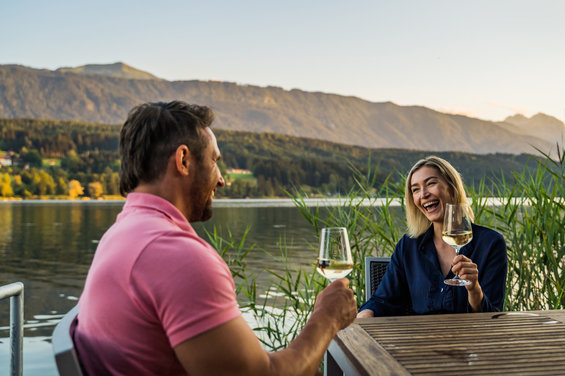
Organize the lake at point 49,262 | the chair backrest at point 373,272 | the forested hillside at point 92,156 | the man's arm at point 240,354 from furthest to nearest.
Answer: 1. the forested hillside at point 92,156
2. the lake at point 49,262
3. the chair backrest at point 373,272
4. the man's arm at point 240,354

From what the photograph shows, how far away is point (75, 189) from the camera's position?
56438 mm

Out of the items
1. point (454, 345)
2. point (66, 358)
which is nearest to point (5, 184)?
point (454, 345)

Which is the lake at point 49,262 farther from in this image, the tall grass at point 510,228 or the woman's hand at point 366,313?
the woman's hand at point 366,313

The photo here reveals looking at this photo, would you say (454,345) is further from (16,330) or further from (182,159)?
(16,330)

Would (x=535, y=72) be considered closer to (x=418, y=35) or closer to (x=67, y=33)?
(x=418, y=35)

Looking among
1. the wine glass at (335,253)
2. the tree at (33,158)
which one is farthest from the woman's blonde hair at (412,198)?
the tree at (33,158)

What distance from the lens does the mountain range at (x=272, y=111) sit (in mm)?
107000

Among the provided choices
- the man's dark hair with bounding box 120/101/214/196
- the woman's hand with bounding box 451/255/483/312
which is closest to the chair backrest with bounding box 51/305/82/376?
the man's dark hair with bounding box 120/101/214/196

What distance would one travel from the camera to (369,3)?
34.7 meters

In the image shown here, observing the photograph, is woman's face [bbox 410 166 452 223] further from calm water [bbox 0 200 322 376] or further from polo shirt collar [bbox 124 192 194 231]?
polo shirt collar [bbox 124 192 194 231]

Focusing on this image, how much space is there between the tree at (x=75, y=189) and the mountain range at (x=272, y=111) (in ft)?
152

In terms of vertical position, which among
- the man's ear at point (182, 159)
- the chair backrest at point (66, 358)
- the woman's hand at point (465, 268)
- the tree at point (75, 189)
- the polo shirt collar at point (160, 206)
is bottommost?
the tree at point (75, 189)

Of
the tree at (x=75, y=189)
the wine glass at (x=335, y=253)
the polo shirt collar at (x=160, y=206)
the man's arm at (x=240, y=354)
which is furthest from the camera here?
the tree at (x=75, y=189)

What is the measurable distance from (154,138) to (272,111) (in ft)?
413
